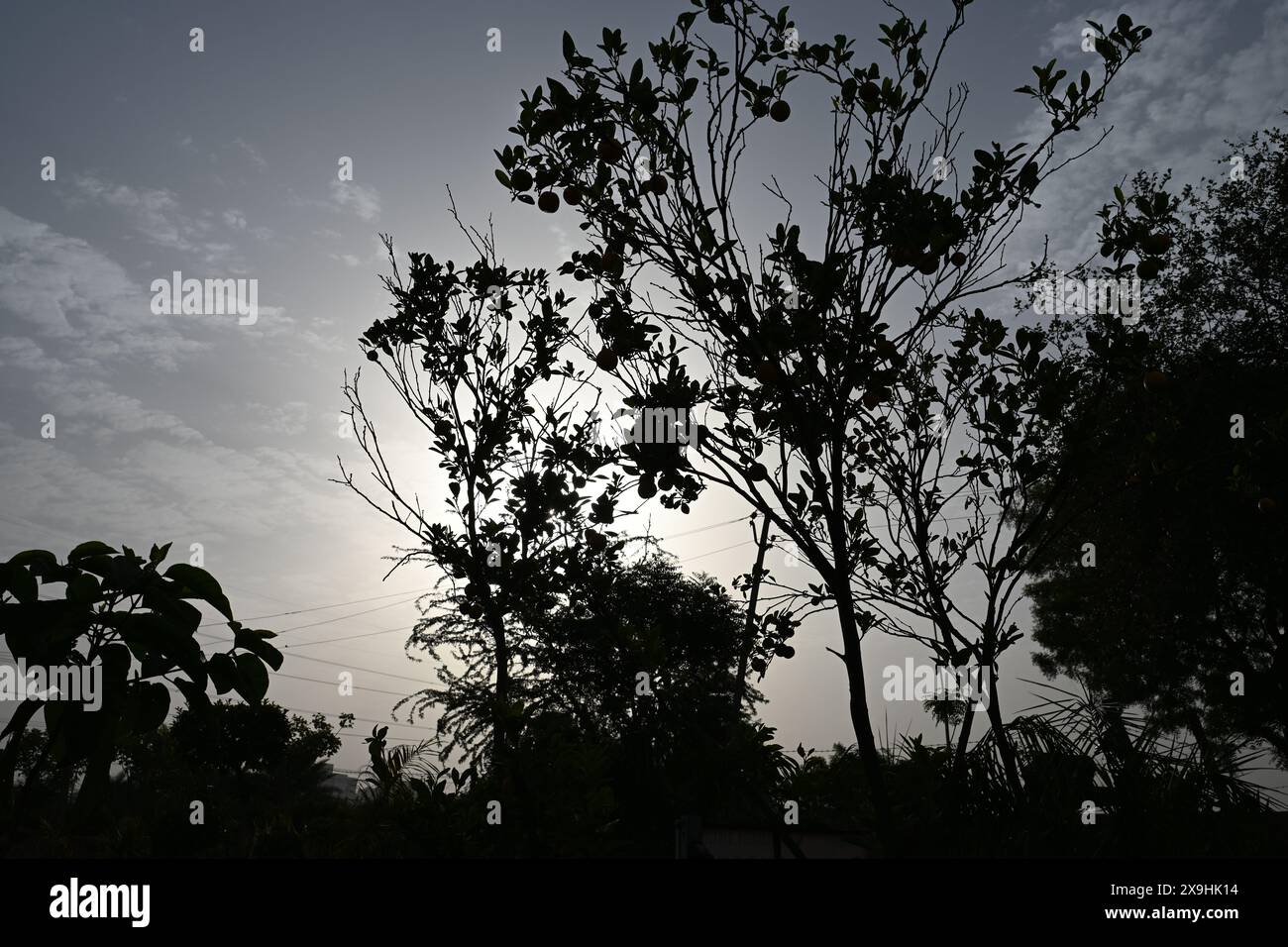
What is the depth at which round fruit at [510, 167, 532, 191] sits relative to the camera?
413 cm

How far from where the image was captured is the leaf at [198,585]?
214cm

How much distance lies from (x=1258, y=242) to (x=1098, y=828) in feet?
59.7

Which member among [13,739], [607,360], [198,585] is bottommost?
[13,739]

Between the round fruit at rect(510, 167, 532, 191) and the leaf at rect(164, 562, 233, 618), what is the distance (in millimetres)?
2720

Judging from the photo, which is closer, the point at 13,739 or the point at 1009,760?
the point at 13,739

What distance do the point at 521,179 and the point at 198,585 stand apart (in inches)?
109

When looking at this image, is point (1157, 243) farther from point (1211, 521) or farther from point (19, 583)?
point (1211, 521)

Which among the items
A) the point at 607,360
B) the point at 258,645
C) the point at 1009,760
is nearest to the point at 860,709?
the point at 1009,760

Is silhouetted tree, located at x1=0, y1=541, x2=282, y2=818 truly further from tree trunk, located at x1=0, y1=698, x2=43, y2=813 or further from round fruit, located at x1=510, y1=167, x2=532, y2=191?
round fruit, located at x1=510, y1=167, x2=532, y2=191

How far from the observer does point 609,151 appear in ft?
13.0

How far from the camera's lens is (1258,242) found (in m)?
16.3

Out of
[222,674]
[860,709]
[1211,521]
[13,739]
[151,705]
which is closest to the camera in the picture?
[13,739]
